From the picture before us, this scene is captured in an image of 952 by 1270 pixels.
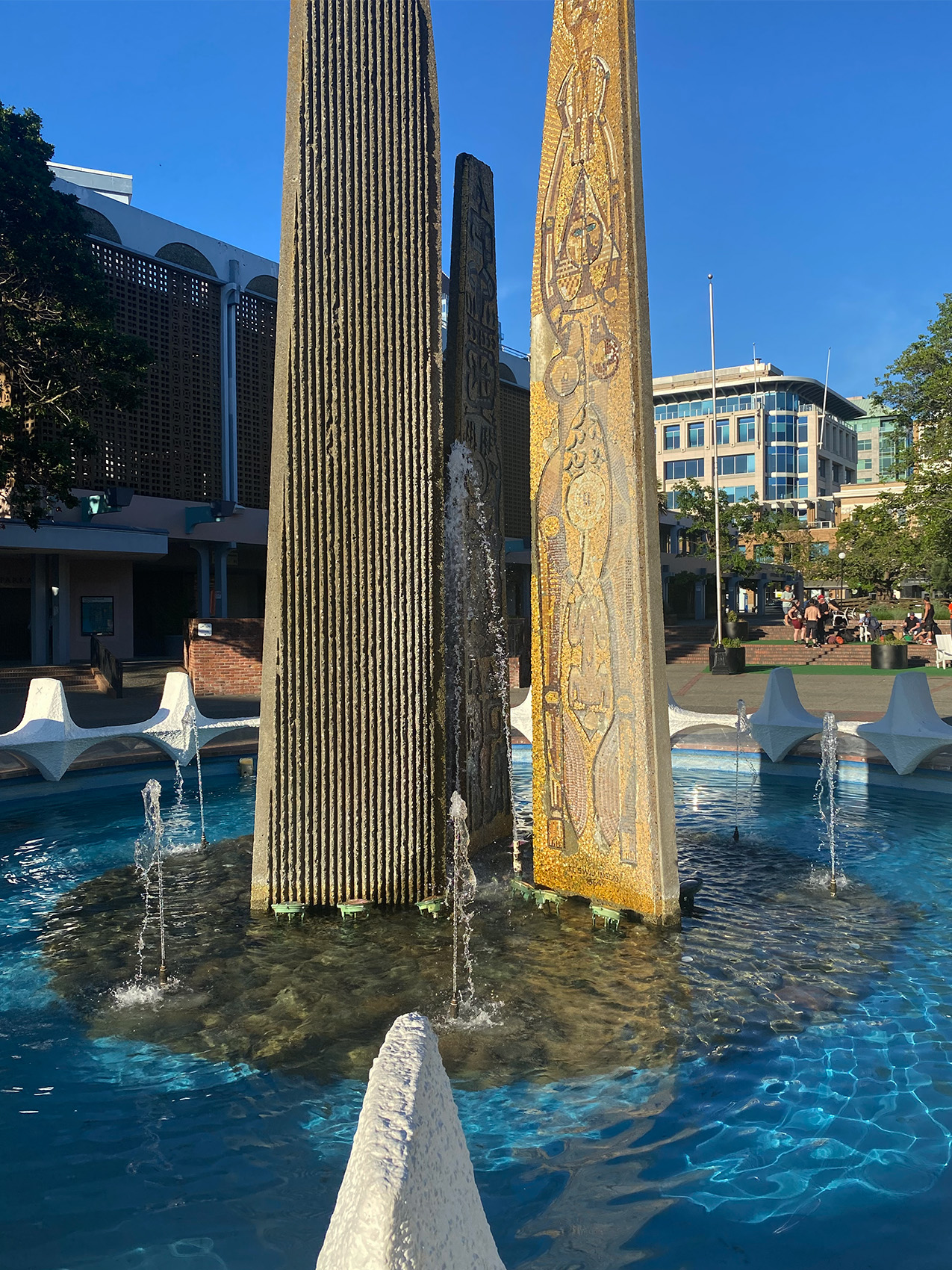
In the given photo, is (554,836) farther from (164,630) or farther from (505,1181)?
(164,630)

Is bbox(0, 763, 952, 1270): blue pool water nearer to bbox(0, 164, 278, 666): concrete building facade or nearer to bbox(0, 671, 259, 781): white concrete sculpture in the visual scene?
bbox(0, 671, 259, 781): white concrete sculpture

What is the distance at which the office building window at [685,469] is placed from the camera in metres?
77.4

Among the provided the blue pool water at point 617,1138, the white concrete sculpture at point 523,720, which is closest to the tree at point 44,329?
the white concrete sculpture at point 523,720

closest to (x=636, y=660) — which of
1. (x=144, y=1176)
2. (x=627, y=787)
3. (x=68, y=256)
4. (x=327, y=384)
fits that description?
(x=627, y=787)

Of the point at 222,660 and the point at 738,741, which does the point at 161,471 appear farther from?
the point at 738,741

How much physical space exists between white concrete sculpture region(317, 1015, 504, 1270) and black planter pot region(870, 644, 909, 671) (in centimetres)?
2205

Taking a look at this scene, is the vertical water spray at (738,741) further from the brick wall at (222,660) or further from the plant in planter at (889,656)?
the plant in planter at (889,656)

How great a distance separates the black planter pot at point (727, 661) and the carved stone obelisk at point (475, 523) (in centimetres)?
1677

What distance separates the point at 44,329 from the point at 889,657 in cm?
1847

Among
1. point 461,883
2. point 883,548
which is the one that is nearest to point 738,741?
point 461,883

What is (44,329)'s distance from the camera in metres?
13.7

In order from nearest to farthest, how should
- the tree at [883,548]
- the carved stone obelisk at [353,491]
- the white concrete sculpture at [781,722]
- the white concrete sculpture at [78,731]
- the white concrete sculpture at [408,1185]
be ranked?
the white concrete sculpture at [408,1185]
the carved stone obelisk at [353,491]
the white concrete sculpture at [78,731]
the white concrete sculpture at [781,722]
the tree at [883,548]

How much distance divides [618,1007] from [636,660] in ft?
5.72

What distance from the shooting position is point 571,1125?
3.07 m
